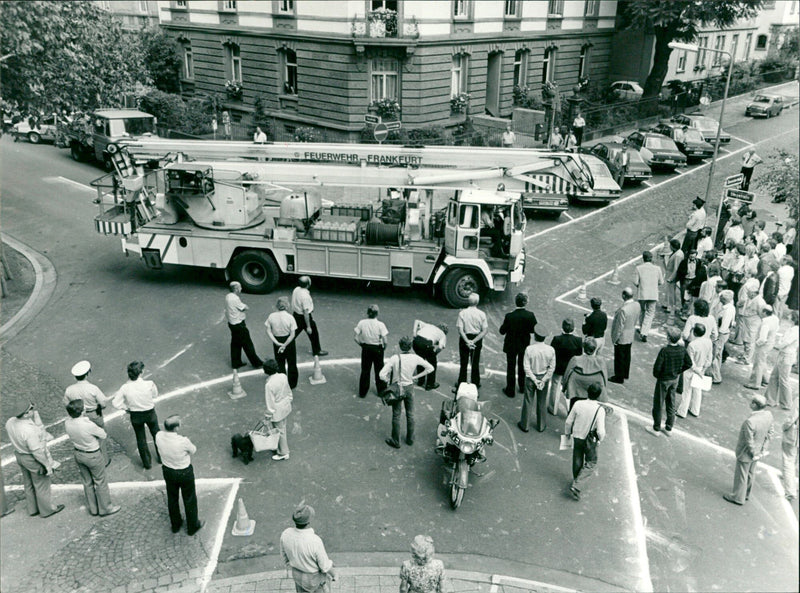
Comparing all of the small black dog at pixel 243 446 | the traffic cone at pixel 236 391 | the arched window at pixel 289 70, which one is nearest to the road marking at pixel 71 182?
the arched window at pixel 289 70

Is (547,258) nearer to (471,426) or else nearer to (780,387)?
(780,387)

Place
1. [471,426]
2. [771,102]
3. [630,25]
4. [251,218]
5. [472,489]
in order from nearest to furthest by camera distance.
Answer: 1. [471,426]
2. [472,489]
3. [251,218]
4. [630,25]
5. [771,102]

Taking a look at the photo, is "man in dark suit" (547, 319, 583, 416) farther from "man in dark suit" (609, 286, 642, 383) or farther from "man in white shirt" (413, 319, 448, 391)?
"man in white shirt" (413, 319, 448, 391)

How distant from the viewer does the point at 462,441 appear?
886 cm

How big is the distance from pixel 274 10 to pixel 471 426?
27.1 meters

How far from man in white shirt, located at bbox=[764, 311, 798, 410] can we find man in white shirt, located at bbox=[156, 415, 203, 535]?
917 cm

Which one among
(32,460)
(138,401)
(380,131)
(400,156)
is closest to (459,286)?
(400,156)

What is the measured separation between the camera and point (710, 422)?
1140 cm

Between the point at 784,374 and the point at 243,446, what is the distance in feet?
28.4

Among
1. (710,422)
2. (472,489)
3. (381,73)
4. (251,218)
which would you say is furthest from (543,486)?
(381,73)

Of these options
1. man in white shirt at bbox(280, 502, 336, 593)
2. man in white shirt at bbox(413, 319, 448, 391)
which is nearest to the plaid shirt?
man in white shirt at bbox(413, 319, 448, 391)

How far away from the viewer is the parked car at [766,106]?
A: 3934 centimetres

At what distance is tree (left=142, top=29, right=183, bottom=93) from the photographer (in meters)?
35.8

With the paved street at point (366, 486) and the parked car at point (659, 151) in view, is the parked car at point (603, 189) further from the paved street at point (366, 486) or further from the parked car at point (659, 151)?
the paved street at point (366, 486)
